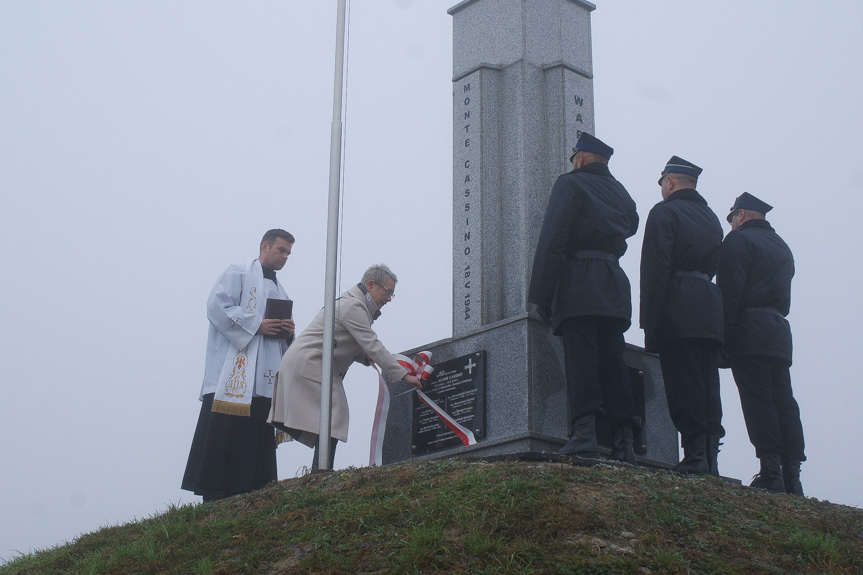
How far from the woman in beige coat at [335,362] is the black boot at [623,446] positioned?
4.83ft

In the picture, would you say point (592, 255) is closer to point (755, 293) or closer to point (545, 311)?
point (545, 311)

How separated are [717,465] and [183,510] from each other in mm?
→ 3210

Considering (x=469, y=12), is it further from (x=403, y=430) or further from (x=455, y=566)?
(x=455, y=566)

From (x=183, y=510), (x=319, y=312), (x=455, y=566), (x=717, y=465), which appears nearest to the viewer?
(x=455, y=566)

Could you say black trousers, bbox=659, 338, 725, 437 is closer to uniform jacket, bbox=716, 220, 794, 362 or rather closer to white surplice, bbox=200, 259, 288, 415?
uniform jacket, bbox=716, 220, 794, 362

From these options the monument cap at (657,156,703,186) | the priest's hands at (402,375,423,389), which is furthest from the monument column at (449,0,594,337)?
the monument cap at (657,156,703,186)

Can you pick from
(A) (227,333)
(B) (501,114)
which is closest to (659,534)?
(A) (227,333)

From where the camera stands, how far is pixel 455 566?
14.3ft

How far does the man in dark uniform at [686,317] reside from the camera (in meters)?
6.21

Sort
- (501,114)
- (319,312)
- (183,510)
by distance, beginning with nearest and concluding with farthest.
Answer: (183,510)
(319,312)
(501,114)

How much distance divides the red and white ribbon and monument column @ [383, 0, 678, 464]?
0.06 meters

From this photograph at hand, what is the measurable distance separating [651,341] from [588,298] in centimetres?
66

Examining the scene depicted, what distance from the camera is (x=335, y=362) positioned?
7016mm

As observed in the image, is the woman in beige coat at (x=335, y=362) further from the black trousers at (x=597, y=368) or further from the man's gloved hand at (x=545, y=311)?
the black trousers at (x=597, y=368)
